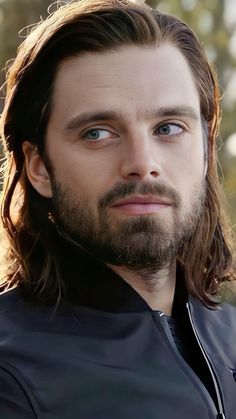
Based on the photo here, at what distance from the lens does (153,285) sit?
265 cm

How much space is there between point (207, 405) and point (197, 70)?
0.93 meters

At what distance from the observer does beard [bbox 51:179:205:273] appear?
8.05 ft

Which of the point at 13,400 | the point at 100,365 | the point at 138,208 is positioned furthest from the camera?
the point at 138,208

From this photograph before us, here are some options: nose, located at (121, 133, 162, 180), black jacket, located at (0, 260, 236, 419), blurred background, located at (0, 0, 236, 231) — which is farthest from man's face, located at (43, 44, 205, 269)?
blurred background, located at (0, 0, 236, 231)

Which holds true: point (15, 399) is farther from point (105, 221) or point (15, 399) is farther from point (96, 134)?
point (96, 134)

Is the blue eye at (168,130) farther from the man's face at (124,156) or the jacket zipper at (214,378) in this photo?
the jacket zipper at (214,378)

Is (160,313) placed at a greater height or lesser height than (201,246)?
lesser

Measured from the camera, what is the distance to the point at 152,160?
7.94ft

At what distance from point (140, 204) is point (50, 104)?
0.38 m

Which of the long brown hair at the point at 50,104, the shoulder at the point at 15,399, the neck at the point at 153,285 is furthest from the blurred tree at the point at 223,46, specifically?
the shoulder at the point at 15,399

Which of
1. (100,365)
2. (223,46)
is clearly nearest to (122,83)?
(100,365)

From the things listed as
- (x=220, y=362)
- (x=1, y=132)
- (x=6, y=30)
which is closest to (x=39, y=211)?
(x=1, y=132)

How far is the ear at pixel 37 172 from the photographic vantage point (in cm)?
265

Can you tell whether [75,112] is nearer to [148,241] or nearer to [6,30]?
[148,241]
